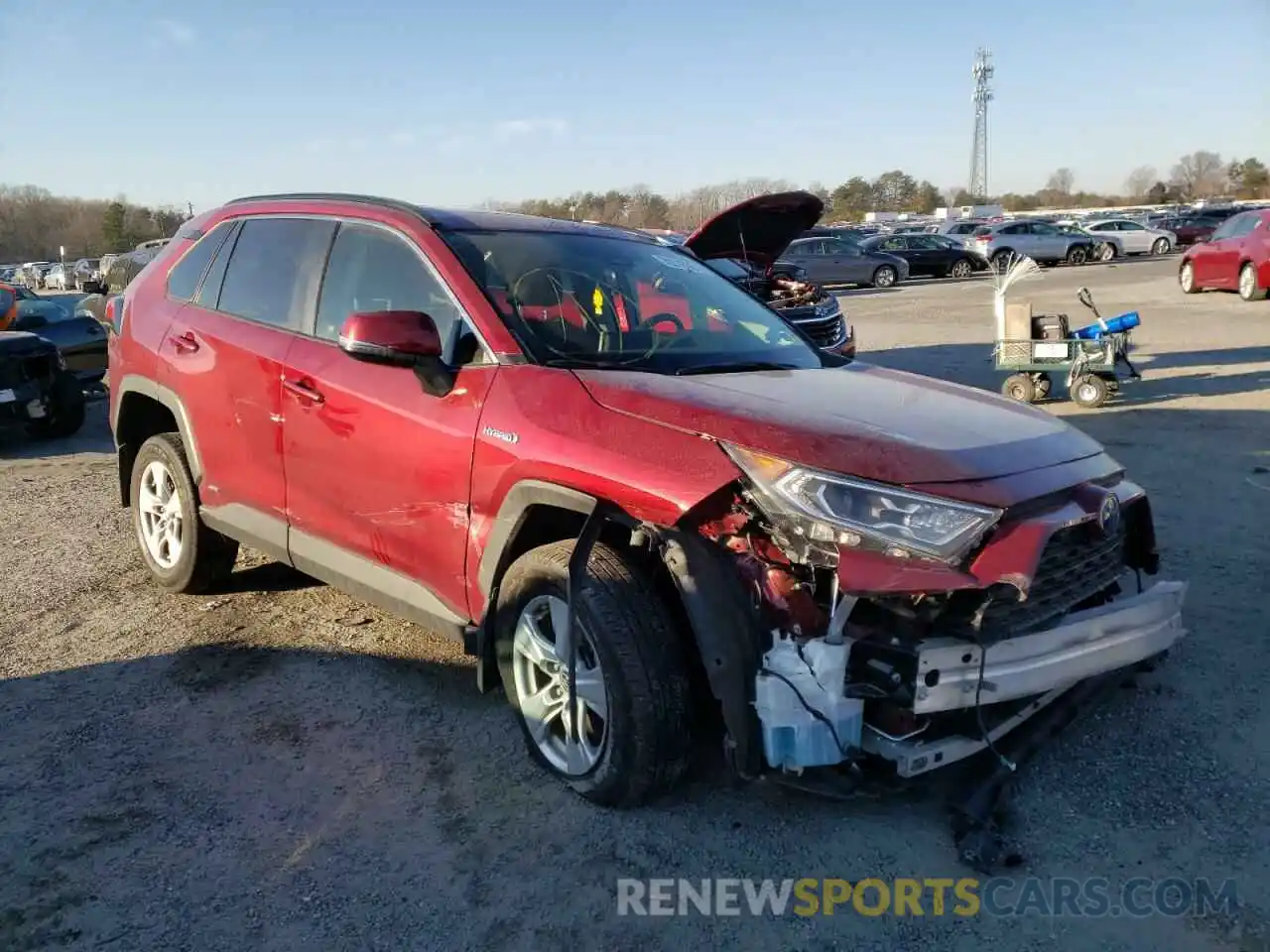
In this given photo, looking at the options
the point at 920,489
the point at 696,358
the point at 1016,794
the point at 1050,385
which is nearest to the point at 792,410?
the point at 920,489

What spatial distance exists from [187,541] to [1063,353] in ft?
27.6

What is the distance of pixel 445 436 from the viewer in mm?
3475

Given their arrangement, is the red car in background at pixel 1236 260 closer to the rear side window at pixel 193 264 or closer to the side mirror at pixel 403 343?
the rear side window at pixel 193 264

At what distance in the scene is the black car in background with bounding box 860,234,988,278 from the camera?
1232 inches

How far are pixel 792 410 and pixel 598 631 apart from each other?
90 centimetres

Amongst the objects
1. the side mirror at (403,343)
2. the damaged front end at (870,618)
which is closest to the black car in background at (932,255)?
the side mirror at (403,343)

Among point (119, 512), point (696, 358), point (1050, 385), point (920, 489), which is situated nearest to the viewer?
point (920, 489)

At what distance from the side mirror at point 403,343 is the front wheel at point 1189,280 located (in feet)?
67.6

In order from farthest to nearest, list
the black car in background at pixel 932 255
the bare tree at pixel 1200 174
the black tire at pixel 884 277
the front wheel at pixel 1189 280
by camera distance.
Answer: the bare tree at pixel 1200 174, the black car in background at pixel 932 255, the black tire at pixel 884 277, the front wheel at pixel 1189 280

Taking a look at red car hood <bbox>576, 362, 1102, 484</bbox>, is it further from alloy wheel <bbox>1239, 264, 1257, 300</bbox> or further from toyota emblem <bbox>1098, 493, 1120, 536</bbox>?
alloy wheel <bbox>1239, 264, 1257, 300</bbox>

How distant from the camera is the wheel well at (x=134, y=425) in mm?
5250

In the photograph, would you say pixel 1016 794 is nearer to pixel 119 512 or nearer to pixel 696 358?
pixel 696 358

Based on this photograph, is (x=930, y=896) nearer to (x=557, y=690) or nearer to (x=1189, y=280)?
(x=557, y=690)

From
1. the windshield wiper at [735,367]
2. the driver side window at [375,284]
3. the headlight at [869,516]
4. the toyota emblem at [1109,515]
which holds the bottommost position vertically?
the toyota emblem at [1109,515]
